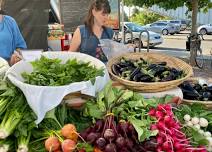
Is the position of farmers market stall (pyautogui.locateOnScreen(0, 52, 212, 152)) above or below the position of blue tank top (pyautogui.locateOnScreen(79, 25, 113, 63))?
below

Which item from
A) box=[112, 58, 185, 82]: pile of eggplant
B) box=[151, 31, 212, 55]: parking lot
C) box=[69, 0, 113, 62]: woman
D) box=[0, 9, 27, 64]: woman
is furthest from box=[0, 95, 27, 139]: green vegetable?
box=[151, 31, 212, 55]: parking lot

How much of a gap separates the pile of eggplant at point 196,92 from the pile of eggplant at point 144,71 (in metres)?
0.17

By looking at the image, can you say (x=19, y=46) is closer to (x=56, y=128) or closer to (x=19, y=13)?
→ (x=56, y=128)

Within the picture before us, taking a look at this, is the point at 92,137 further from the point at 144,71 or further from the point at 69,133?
the point at 144,71

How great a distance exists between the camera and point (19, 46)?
3611 millimetres

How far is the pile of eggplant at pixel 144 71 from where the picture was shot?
9.10 feet

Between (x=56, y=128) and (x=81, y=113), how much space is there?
219 millimetres

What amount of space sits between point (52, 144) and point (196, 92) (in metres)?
1.49

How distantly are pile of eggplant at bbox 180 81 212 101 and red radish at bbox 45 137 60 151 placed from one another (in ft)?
4.50

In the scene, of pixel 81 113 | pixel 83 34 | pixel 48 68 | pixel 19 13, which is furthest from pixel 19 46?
pixel 19 13

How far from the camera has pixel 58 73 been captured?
239 cm

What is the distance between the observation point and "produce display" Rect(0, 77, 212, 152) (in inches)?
78.9

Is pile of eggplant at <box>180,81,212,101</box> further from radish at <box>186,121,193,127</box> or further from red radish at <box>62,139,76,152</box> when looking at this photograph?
red radish at <box>62,139,76,152</box>

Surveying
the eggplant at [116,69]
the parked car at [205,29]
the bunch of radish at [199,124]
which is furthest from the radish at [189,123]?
the parked car at [205,29]
